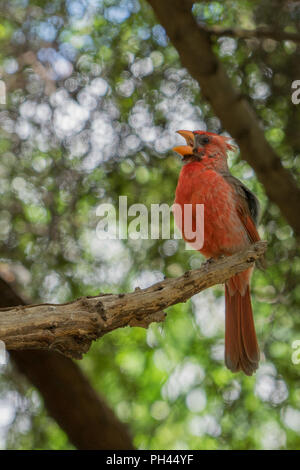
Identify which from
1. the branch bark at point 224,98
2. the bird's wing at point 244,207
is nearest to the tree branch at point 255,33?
the branch bark at point 224,98

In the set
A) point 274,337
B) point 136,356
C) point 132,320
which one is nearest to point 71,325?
point 132,320

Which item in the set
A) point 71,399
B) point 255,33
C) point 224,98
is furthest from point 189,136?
point 71,399

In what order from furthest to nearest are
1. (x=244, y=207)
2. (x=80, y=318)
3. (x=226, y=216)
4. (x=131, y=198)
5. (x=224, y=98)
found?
(x=131, y=198)
(x=224, y=98)
(x=244, y=207)
(x=226, y=216)
(x=80, y=318)

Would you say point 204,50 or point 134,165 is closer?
point 204,50

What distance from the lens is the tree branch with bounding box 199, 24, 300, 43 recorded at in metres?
3.77

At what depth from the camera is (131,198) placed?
4418 millimetres

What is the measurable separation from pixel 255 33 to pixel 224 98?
0.48 metres

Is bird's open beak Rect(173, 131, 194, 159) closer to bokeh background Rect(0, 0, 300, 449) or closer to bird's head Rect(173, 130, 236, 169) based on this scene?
bird's head Rect(173, 130, 236, 169)

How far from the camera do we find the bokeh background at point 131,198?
422cm

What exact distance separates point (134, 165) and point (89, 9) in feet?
3.92

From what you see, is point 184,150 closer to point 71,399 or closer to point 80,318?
point 80,318

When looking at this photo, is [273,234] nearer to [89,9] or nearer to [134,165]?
[134,165]

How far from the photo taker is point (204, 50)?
3.68 metres

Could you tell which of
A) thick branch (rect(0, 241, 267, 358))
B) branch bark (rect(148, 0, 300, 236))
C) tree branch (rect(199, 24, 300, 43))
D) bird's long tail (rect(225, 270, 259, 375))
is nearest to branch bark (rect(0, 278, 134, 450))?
bird's long tail (rect(225, 270, 259, 375))
